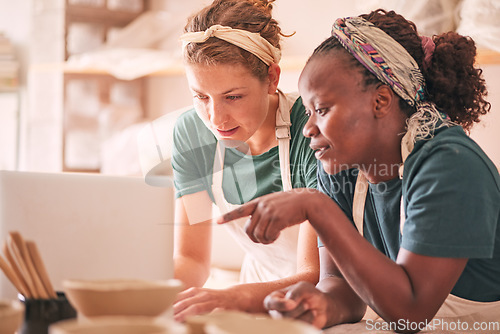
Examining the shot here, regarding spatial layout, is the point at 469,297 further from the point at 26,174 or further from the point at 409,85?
the point at 26,174

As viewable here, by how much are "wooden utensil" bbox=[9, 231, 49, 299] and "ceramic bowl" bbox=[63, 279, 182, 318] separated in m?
0.10

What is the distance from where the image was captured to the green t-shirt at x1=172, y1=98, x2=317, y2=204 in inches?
59.0

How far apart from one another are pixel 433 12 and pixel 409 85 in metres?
1.00

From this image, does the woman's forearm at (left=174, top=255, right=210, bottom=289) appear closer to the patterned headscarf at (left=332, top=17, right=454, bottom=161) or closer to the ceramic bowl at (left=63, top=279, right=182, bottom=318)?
the patterned headscarf at (left=332, top=17, right=454, bottom=161)

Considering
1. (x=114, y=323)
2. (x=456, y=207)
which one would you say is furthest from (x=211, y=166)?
(x=114, y=323)

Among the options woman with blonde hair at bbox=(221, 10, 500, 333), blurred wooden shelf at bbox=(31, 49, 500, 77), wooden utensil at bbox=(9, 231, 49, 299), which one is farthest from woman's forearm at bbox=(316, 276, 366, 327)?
blurred wooden shelf at bbox=(31, 49, 500, 77)

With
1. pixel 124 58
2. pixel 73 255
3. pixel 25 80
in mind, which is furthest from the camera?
pixel 25 80

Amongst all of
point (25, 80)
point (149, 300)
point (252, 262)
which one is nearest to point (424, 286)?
point (149, 300)

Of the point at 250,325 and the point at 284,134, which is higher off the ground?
the point at 284,134

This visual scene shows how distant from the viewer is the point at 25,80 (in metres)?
3.38

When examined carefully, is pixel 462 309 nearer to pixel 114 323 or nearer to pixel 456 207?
pixel 456 207

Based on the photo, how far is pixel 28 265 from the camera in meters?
0.73

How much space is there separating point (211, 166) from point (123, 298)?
95 cm

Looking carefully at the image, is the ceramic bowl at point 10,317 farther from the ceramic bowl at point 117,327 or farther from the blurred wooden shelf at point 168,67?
the blurred wooden shelf at point 168,67
